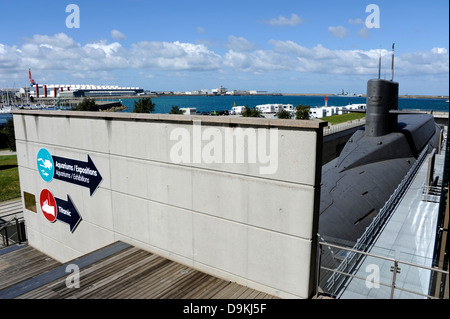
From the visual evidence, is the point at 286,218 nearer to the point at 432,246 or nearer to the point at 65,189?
the point at 432,246

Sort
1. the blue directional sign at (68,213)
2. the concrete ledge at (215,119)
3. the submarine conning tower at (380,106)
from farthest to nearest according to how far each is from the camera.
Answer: the submarine conning tower at (380,106) → the blue directional sign at (68,213) → the concrete ledge at (215,119)

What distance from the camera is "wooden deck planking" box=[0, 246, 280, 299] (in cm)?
734

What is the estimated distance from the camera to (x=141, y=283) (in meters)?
7.80

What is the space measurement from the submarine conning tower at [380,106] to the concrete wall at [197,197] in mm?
15729

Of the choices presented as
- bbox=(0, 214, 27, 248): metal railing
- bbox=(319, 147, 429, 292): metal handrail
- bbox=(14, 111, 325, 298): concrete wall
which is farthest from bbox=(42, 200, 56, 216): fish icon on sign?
bbox=(319, 147, 429, 292): metal handrail

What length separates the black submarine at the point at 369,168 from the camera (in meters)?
13.5

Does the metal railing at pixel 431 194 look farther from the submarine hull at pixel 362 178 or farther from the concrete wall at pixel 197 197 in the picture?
the concrete wall at pixel 197 197

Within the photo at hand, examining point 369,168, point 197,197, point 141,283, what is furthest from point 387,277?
point 369,168

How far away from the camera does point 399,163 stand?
2112 cm

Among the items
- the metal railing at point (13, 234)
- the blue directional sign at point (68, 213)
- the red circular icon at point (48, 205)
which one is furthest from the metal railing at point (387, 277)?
the metal railing at point (13, 234)
